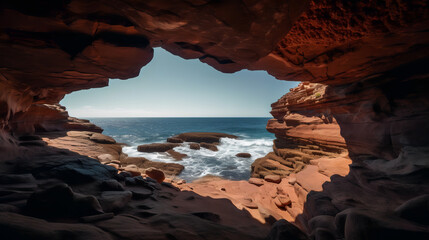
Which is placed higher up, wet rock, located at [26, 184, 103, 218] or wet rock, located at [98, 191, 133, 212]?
wet rock, located at [26, 184, 103, 218]

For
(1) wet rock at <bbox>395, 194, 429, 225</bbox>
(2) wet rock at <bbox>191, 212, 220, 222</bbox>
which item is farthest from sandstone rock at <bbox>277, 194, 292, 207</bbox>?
(1) wet rock at <bbox>395, 194, 429, 225</bbox>

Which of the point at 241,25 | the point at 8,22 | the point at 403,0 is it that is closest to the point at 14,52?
the point at 8,22

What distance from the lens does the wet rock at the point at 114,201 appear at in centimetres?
281

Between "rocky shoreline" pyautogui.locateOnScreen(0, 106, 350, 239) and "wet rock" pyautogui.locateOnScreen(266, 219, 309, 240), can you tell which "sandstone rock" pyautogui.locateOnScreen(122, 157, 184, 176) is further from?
"wet rock" pyautogui.locateOnScreen(266, 219, 309, 240)

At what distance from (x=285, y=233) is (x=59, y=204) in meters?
3.65

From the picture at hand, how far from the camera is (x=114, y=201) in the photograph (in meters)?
2.97

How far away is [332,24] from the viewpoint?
308cm

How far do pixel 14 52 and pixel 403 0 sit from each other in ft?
26.3

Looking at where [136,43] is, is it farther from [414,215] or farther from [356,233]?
[414,215]

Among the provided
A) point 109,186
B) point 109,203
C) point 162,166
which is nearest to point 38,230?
point 109,203

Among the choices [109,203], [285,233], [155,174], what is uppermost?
[109,203]

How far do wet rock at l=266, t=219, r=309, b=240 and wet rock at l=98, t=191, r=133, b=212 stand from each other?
2992 mm

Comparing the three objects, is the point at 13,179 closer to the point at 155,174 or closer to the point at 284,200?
the point at 155,174

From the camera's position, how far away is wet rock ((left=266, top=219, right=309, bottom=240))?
2.43 m
